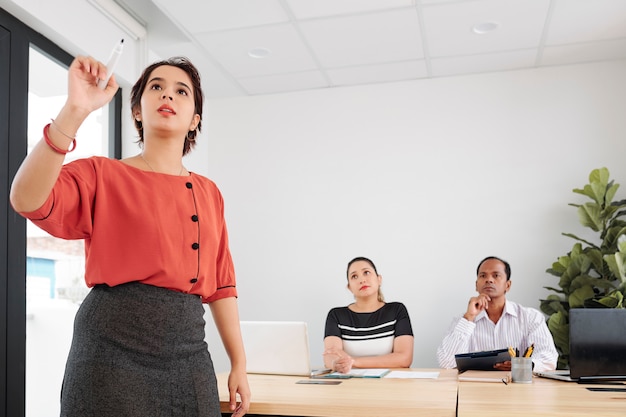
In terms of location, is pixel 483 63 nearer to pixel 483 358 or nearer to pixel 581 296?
pixel 581 296

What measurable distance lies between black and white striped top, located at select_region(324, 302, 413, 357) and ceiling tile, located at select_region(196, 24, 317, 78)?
1778 mm

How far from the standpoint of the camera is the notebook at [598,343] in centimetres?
246

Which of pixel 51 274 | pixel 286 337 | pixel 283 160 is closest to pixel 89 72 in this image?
pixel 286 337

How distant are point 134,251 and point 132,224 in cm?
6

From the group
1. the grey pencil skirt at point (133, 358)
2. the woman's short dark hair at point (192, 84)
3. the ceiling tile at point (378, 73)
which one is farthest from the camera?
the ceiling tile at point (378, 73)

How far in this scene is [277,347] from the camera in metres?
2.91

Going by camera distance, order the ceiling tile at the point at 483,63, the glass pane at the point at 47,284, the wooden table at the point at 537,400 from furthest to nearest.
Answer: the ceiling tile at the point at 483,63, the glass pane at the point at 47,284, the wooden table at the point at 537,400

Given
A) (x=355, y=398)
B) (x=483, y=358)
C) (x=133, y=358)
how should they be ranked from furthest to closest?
1. (x=483, y=358)
2. (x=355, y=398)
3. (x=133, y=358)

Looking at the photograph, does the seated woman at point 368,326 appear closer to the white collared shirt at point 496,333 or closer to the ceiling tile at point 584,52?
the white collared shirt at point 496,333

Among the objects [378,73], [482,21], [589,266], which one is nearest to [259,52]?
[378,73]

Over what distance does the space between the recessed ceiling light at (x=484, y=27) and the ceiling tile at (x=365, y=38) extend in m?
0.36

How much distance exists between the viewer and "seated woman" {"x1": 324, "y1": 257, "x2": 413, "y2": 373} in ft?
12.9

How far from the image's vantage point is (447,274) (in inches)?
192

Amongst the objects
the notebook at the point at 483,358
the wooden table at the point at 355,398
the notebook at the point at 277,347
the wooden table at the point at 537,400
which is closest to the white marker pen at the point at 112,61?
the wooden table at the point at 355,398
